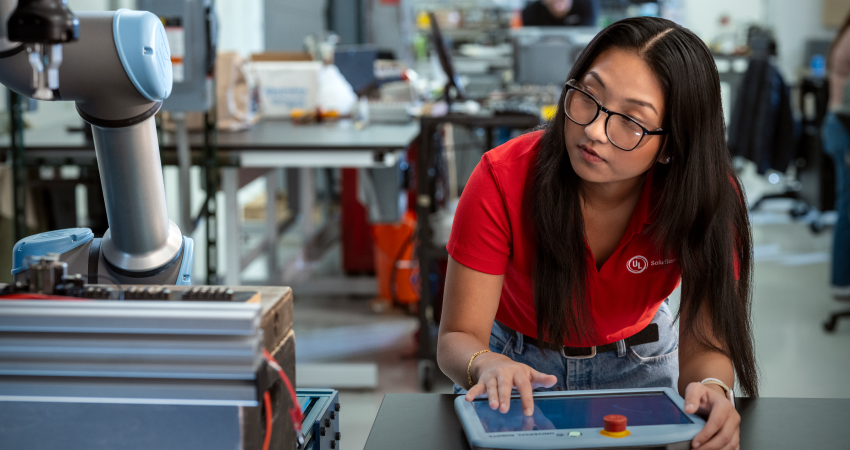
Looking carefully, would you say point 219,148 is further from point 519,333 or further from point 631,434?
point 631,434

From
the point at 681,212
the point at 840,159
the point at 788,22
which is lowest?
the point at 840,159

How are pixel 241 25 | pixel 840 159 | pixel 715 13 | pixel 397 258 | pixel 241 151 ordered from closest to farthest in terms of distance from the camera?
pixel 241 151
pixel 397 258
pixel 840 159
pixel 241 25
pixel 715 13

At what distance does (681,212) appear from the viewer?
1.08 metres

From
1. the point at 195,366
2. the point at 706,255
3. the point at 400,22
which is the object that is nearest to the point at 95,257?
the point at 195,366

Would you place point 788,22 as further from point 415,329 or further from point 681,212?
point 681,212

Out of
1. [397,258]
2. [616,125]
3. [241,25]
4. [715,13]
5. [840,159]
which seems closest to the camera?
[616,125]

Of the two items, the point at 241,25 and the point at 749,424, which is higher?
the point at 241,25

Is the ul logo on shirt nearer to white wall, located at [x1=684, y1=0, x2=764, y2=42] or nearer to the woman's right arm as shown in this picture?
the woman's right arm

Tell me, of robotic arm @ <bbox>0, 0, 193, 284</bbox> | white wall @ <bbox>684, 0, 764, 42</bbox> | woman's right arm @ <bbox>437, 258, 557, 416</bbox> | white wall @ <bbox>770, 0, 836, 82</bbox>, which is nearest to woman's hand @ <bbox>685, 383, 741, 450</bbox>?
woman's right arm @ <bbox>437, 258, 557, 416</bbox>

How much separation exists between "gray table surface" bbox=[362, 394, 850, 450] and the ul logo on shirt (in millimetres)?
289

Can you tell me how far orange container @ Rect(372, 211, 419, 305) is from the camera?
337cm

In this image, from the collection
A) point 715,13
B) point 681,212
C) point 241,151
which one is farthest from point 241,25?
point 681,212

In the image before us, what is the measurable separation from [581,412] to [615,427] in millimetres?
59

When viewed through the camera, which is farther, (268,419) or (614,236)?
(614,236)
